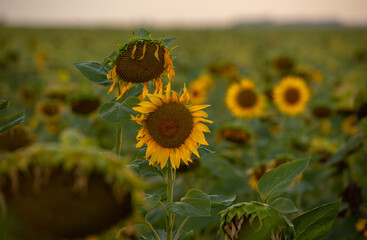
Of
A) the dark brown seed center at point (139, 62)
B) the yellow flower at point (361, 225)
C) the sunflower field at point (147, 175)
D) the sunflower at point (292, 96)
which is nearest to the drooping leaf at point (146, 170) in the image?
the sunflower field at point (147, 175)

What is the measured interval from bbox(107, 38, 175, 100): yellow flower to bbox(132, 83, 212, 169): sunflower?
0.07m

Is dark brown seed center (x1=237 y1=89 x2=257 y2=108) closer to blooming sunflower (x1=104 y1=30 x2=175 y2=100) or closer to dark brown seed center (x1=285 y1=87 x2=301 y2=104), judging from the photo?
dark brown seed center (x1=285 y1=87 x2=301 y2=104)

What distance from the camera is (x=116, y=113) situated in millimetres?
842

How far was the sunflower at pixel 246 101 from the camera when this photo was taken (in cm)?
286

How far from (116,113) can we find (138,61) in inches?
6.4

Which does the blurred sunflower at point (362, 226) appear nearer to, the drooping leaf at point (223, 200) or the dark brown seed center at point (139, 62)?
the drooping leaf at point (223, 200)

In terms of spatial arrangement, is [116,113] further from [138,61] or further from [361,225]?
[361,225]

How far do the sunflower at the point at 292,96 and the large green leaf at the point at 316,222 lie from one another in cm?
234

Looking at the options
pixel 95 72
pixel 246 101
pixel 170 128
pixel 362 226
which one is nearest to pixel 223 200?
pixel 170 128

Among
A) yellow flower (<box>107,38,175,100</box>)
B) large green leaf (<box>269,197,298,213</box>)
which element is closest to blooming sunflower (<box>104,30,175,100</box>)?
yellow flower (<box>107,38,175,100</box>)

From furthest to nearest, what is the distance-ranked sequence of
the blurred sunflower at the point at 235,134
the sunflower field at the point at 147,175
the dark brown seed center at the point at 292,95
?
the dark brown seed center at the point at 292,95
the blurred sunflower at the point at 235,134
the sunflower field at the point at 147,175

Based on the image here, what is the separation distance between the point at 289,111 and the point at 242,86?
62cm

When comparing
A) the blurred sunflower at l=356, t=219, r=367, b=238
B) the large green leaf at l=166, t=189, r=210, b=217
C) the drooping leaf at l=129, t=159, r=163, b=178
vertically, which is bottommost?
the blurred sunflower at l=356, t=219, r=367, b=238

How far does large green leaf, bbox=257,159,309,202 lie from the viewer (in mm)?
898
